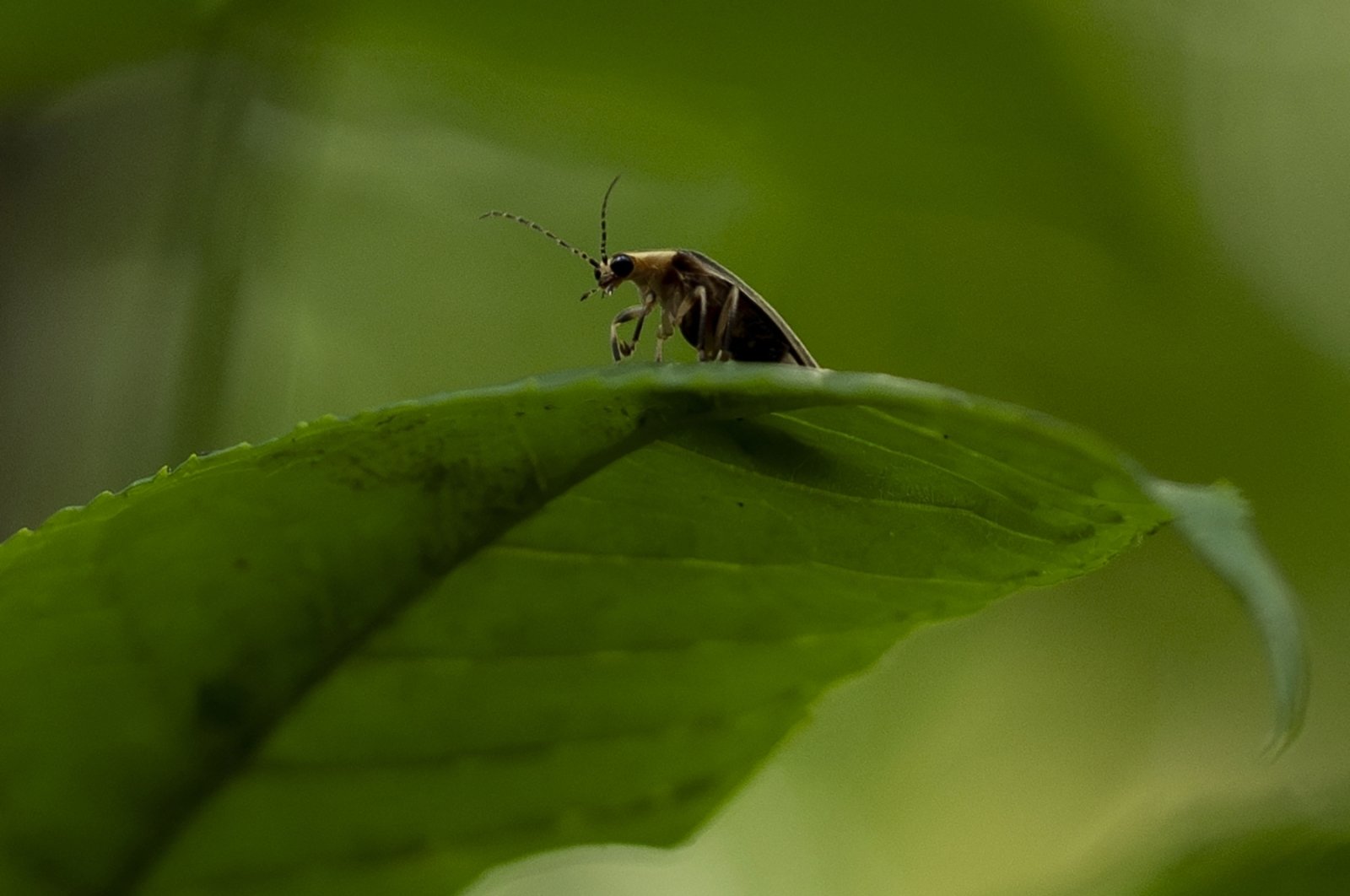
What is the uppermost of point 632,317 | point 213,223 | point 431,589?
point 213,223

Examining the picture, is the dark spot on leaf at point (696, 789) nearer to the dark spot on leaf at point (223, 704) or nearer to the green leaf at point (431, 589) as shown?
the green leaf at point (431, 589)

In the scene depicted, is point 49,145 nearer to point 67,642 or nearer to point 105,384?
point 105,384

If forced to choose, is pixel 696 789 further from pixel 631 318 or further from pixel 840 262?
pixel 840 262

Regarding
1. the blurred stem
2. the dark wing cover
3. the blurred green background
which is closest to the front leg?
the dark wing cover

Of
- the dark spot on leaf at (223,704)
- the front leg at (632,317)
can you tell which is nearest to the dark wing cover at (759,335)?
the front leg at (632,317)

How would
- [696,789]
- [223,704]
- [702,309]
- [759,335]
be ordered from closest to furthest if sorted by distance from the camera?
[223,704] < [696,789] < [759,335] < [702,309]

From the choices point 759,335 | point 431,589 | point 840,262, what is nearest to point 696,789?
point 431,589

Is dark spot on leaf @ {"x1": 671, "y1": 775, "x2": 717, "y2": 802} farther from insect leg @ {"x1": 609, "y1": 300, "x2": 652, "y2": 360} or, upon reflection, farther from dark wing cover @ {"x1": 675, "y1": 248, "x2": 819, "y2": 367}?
insect leg @ {"x1": 609, "y1": 300, "x2": 652, "y2": 360}
